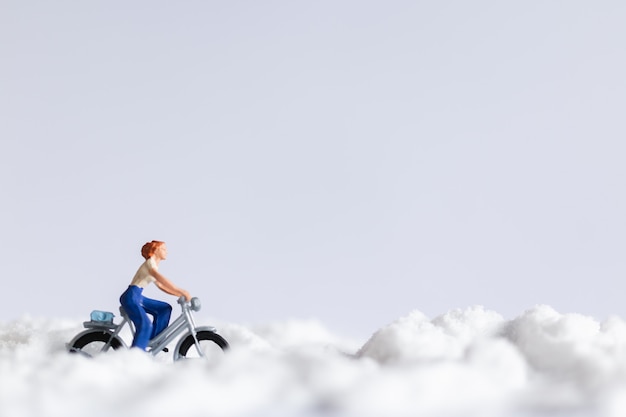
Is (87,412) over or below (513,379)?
over

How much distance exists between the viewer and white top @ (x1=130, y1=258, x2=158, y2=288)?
955 centimetres

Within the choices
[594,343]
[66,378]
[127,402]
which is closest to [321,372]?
[127,402]

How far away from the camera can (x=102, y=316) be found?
31.2 ft

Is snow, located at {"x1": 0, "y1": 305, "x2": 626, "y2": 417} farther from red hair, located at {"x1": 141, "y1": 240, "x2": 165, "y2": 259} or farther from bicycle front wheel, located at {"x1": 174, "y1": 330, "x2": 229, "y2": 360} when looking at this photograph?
red hair, located at {"x1": 141, "y1": 240, "x2": 165, "y2": 259}

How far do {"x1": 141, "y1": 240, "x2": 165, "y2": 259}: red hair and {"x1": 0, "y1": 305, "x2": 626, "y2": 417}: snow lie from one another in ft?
3.64

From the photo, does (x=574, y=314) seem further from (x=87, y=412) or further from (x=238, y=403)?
(x=87, y=412)

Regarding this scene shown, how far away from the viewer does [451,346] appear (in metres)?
8.80

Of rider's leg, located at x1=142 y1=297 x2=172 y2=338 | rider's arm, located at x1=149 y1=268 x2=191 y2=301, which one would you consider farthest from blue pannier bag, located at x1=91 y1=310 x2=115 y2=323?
rider's arm, located at x1=149 y1=268 x2=191 y2=301

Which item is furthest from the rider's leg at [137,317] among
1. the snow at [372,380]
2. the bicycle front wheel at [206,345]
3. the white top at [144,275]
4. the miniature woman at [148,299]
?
the bicycle front wheel at [206,345]

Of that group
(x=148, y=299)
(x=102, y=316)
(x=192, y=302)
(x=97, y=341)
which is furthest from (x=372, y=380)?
(x=97, y=341)

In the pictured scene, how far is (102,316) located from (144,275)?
62 cm

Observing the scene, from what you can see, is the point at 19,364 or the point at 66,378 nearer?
the point at 66,378

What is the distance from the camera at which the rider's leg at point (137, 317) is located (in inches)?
371

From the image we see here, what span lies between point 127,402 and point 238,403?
0.90 m
